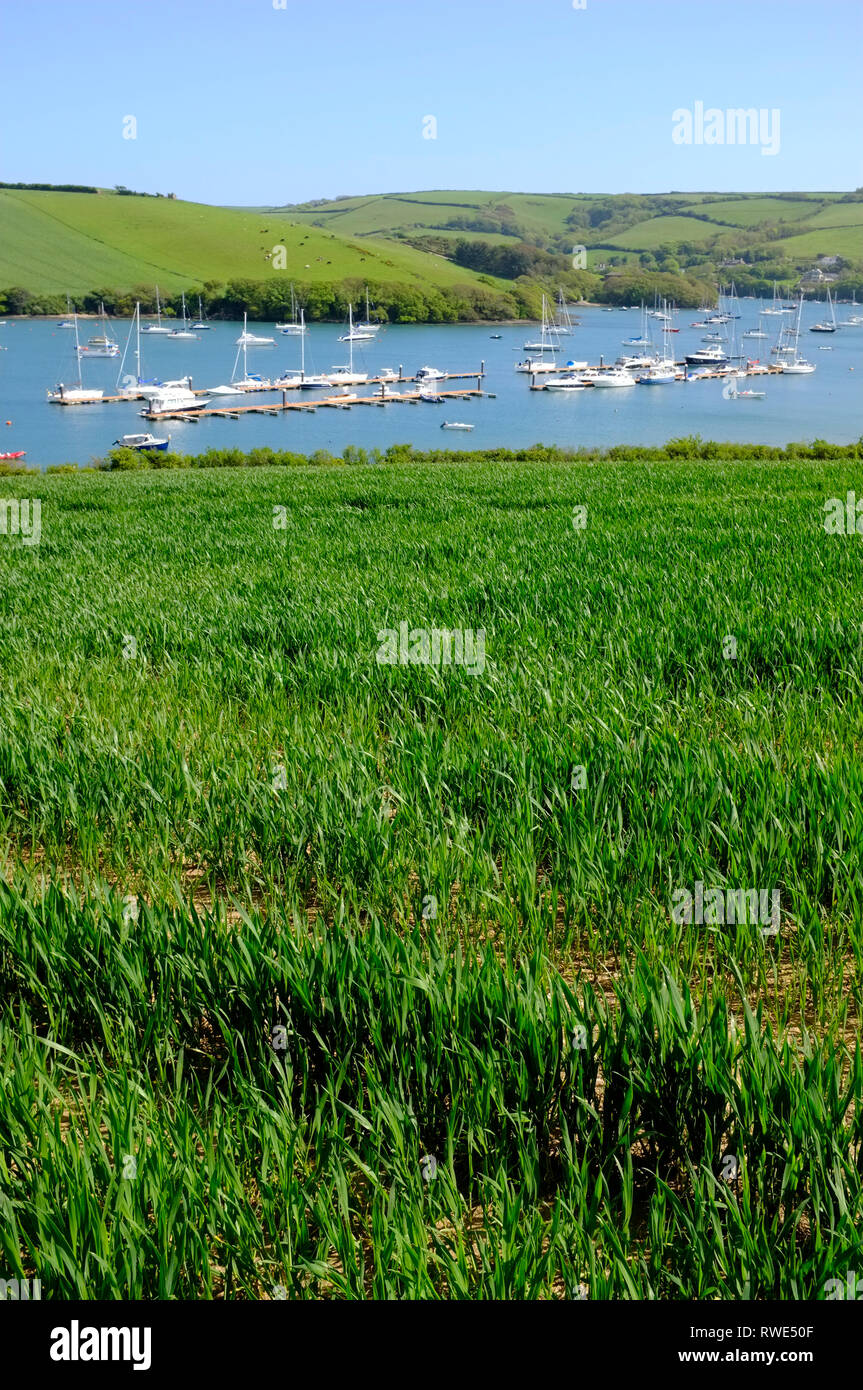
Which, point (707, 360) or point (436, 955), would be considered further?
point (707, 360)

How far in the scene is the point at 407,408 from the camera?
10381 centimetres

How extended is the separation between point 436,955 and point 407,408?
104 m

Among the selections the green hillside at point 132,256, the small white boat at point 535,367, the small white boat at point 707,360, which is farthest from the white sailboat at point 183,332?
the small white boat at point 707,360

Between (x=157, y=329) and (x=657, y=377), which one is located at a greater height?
(x=157, y=329)

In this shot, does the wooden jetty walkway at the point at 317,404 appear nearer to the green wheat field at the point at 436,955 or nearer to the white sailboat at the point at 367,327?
the white sailboat at the point at 367,327

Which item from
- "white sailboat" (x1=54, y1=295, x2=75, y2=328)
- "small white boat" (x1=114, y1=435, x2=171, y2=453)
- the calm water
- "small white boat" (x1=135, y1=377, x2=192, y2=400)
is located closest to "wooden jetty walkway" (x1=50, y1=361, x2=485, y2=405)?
"small white boat" (x1=135, y1=377, x2=192, y2=400)

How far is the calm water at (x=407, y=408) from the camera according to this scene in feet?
270

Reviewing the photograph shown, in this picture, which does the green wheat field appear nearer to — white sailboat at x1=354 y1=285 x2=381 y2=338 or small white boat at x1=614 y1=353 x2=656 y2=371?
small white boat at x1=614 y1=353 x2=656 y2=371

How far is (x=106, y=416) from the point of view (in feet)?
316

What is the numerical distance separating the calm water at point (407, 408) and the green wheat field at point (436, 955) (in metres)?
68.4

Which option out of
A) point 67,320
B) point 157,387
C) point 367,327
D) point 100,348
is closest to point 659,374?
point 367,327

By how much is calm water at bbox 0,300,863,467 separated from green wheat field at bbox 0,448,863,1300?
225 feet

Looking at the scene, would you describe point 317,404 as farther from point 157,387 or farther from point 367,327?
point 367,327

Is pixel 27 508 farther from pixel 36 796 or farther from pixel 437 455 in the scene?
pixel 437 455
